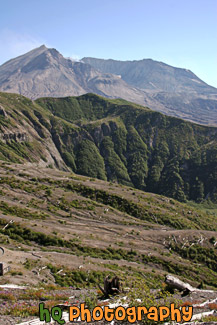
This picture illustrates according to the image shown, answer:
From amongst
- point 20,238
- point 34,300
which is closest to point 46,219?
point 20,238

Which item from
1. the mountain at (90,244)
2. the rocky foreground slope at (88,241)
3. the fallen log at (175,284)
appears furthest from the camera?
the rocky foreground slope at (88,241)

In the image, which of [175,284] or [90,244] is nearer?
[175,284]

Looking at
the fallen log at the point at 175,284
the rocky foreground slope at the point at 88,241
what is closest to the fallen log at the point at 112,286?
the rocky foreground slope at the point at 88,241

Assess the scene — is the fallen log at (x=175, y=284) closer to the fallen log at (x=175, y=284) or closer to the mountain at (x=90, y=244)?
the fallen log at (x=175, y=284)

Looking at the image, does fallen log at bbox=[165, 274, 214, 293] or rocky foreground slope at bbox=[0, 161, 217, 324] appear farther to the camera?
rocky foreground slope at bbox=[0, 161, 217, 324]

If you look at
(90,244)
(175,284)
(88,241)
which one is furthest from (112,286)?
(88,241)

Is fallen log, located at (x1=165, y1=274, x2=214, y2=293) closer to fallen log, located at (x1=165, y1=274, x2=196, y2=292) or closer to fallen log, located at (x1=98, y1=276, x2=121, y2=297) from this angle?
fallen log, located at (x1=165, y1=274, x2=196, y2=292)

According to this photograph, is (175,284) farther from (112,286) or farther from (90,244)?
(90,244)

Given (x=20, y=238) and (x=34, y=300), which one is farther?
(x=20, y=238)

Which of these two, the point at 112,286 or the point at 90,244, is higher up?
the point at 112,286

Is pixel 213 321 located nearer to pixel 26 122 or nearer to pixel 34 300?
pixel 34 300

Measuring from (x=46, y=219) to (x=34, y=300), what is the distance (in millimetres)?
39955

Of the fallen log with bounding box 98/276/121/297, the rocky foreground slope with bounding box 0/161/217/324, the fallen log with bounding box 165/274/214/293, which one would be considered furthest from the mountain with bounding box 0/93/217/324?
the fallen log with bounding box 98/276/121/297

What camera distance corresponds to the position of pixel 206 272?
51000mm
